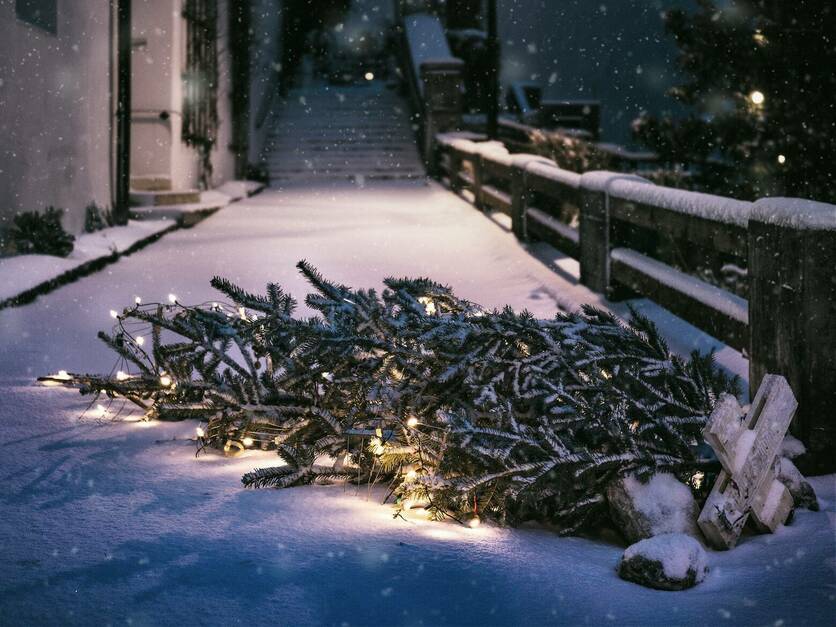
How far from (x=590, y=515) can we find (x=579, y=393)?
44 centimetres

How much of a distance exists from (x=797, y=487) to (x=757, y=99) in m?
7.02

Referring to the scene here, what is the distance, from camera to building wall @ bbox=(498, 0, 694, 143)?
81.4ft

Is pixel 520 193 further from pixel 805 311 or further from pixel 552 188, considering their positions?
pixel 805 311

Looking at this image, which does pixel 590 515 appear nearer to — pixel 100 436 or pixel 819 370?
pixel 819 370

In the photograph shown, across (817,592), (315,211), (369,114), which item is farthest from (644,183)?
(369,114)

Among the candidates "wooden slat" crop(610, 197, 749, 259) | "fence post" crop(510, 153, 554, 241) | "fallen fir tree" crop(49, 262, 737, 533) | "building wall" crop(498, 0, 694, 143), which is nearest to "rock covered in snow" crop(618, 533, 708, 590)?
"fallen fir tree" crop(49, 262, 737, 533)

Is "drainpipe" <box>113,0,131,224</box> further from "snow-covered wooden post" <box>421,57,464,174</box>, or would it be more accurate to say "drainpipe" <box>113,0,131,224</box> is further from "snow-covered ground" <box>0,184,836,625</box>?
"snow-covered wooden post" <box>421,57,464,174</box>

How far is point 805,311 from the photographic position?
12.3ft

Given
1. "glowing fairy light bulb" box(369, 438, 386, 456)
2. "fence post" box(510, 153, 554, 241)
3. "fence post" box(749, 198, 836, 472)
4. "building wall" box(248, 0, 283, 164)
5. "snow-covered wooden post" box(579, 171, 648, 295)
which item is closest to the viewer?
"glowing fairy light bulb" box(369, 438, 386, 456)

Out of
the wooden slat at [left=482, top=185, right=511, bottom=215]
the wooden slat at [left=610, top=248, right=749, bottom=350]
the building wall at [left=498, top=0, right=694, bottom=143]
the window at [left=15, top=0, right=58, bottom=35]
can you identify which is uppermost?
the building wall at [left=498, top=0, right=694, bottom=143]

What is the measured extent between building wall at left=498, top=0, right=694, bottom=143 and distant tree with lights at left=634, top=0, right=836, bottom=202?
518 inches

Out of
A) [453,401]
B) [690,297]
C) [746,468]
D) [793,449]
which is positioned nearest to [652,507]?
[746,468]

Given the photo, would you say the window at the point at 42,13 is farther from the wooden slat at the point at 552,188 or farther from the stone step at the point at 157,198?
the wooden slat at the point at 552,188

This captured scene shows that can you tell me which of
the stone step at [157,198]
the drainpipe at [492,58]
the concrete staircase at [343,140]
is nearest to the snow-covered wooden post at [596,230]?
the stone step at [157,198]
